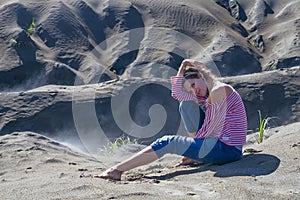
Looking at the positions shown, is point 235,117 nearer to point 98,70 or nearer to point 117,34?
point 98,70

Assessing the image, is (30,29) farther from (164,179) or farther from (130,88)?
(164,179)

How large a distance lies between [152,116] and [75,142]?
1.81 metres

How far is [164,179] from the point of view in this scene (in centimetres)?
488

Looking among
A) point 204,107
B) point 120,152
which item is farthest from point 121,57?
point 204,107

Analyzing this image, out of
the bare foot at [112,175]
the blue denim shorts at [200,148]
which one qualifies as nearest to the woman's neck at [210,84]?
the blue denim shorts at [200,148]

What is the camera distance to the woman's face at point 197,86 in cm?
540

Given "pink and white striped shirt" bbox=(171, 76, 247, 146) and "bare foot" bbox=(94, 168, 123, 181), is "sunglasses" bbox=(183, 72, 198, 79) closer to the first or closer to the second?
"pink and white striped shirt" bbox=(171, 76, 247, 146)

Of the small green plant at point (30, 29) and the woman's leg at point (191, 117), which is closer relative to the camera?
the woman's leg at point (191, 117)

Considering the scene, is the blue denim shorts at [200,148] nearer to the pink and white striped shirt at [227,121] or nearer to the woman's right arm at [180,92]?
the pink and white striped shirt at [227,121]

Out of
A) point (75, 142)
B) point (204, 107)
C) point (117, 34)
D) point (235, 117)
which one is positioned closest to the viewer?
point (235, 117)

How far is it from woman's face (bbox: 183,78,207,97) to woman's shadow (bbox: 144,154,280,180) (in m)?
0.67

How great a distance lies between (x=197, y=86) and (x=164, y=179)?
991 mm

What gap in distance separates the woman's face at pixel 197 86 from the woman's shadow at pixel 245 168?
0.67 m

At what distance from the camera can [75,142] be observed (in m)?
10.6
